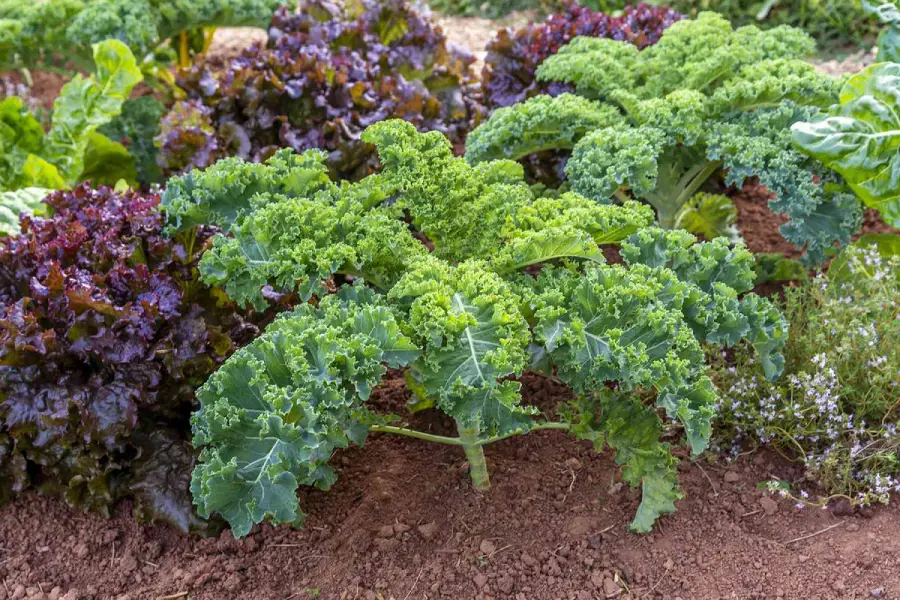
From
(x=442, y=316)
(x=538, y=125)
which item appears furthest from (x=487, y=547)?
(x=538, y=125)

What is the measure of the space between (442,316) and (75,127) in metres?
3.46

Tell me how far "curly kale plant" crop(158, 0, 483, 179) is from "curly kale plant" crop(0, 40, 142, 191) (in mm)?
394

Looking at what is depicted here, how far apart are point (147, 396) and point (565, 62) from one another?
2658 mm

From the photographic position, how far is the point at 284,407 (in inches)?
108

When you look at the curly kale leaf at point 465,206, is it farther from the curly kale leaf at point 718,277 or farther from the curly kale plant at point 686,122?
the curly kale plant at point 686,122

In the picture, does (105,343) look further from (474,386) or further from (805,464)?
(805,464)

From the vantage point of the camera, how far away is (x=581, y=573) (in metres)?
3.23

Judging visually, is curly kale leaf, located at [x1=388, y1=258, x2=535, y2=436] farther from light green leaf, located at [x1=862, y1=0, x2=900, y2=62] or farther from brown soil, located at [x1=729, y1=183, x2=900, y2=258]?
light green leaf, located at [x1=862, y1=0, x2=900, y2=62]

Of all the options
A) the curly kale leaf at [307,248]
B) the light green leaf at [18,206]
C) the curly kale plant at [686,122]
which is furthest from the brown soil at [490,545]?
the light green leaf at [18,206]

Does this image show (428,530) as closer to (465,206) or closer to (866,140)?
(465,206)

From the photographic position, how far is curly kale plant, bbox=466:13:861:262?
4.02m

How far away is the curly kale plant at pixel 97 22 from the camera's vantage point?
6004mm

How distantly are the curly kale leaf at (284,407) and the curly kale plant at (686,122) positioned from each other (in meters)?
1.57

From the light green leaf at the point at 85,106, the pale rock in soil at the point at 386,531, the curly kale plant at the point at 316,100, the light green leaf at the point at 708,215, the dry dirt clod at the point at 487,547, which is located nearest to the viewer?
the dry dirt clod at the point at 487,547
